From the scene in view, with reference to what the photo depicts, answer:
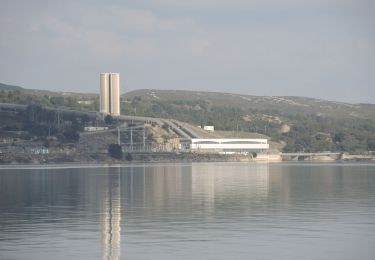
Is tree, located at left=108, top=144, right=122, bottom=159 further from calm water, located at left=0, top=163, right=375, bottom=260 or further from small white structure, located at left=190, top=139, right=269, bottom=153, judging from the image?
calm water, located at left=0, top=163, right=375, bottom=260

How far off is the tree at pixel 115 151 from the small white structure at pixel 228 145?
59.2 feet

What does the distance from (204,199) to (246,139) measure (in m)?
137

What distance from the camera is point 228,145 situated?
181 metres

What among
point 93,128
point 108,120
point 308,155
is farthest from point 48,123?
point 308,155

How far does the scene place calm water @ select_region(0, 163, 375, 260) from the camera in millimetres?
27453

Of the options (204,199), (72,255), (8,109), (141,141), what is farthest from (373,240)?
(8,109)

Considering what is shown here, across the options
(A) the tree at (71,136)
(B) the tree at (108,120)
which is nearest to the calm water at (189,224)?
(A) the tree at (71,136)

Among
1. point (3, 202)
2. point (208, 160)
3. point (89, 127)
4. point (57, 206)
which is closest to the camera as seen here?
point (57, 206)

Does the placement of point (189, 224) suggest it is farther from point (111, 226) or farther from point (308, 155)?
point (308, 155)

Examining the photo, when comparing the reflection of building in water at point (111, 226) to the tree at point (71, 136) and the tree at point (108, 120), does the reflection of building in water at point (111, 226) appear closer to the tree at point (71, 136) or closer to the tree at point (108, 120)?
the tree at point (71, 136)

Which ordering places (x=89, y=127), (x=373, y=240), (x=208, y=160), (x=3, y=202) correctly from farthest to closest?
(x=89, y=127) → (x=208, y=160) → (x=3, y=202) → (x=373, y=240)

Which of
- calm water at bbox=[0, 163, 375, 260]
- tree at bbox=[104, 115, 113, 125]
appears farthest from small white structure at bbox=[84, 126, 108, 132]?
calm water at bbox=[0, 163, 375, 260]

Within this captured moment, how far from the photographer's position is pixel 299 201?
151 ft

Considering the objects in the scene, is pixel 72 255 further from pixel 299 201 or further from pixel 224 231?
pixel 299 201
